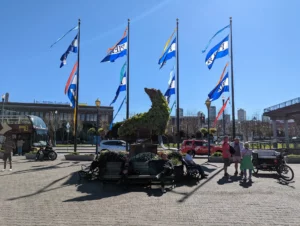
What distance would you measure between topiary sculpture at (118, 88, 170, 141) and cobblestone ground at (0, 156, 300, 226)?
15.0 ft

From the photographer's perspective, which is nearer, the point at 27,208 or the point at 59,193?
the point at 27,208

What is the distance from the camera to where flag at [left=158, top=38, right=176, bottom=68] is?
72.4ft

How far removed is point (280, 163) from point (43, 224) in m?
10.1

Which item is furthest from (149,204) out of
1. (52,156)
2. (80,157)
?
(52,156)

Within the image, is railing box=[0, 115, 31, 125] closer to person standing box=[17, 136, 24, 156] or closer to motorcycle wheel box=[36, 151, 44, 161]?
person standing box=[17, 136, 24, 156]

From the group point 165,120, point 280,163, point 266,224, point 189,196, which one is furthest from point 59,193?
point 280,163

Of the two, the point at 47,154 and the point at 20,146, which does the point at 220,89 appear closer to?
the point at 47,154

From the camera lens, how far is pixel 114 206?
733 centimetres

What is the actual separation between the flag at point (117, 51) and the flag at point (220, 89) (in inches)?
282

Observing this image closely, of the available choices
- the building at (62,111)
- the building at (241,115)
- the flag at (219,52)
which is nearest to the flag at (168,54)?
the flag at (219,52)

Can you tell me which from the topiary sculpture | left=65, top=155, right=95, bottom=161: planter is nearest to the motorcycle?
left=65, top=155, right=95, bottom=161: planter

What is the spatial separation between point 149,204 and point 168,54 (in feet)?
53.7

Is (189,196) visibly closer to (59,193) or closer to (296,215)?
(296,215)

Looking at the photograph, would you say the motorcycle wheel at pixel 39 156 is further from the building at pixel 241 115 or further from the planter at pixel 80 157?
the building at pixel 241 115
